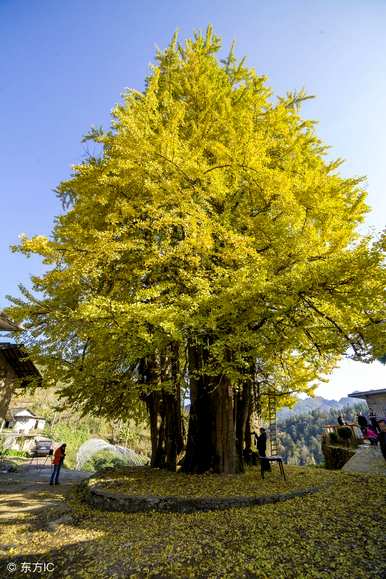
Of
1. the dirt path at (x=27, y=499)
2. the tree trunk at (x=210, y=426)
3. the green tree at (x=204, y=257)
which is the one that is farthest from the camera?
the tree trunk at (x=210, y=426)

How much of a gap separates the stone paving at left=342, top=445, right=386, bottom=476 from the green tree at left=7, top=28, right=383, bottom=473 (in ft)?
10.9

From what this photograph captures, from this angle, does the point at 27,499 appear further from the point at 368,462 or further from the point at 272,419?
the point at 368,462

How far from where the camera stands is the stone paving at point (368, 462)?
351 inches

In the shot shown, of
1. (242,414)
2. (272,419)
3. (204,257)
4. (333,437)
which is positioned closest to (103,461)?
(272,419)

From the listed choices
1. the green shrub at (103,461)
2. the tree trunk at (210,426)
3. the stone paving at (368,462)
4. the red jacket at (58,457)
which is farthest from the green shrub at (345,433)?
the green shrub at (103,461)

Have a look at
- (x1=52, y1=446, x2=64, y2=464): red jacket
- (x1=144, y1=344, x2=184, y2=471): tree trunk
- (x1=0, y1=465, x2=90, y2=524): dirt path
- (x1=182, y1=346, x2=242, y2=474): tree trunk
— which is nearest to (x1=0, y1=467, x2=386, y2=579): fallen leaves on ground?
(x1=0, y1=465, x2=90, y2=524): dirt path

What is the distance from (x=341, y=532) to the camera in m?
4.51

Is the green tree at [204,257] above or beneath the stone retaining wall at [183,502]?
above

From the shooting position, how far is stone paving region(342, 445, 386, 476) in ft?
29.2

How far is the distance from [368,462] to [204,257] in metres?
8.78

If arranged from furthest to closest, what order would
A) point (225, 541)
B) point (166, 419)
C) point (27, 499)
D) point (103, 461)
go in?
point (103, 461) → point (166, 419) → point (27, 499) → point (225, 541)

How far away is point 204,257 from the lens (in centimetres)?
686

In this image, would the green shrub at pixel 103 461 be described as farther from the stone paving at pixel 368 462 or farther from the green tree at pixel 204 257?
the stone paving at pixel 368 462

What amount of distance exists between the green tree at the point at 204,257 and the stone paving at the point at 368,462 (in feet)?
10.9
